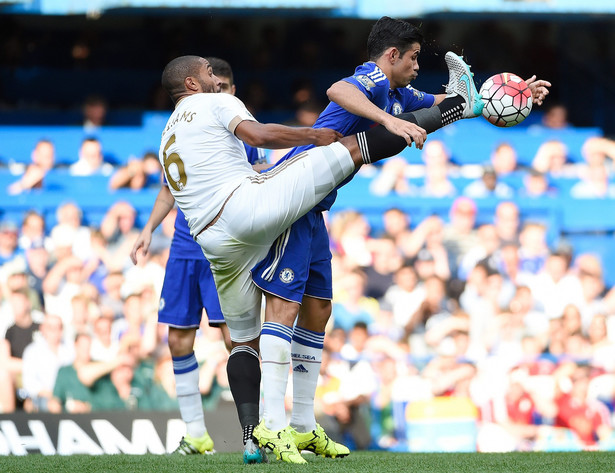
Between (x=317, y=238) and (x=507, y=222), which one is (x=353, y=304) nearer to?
(x=507, y=222)

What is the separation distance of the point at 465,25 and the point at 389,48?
34.9 ft

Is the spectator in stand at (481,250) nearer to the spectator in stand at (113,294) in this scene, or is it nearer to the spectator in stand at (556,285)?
the spectator in stand at (556,285)

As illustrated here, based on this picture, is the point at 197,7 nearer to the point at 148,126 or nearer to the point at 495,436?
the point at 148,126

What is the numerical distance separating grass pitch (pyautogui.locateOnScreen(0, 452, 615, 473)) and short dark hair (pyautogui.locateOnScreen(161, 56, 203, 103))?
81.1 inches

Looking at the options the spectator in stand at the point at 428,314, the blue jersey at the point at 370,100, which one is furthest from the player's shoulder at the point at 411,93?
Result: the spectator in stand at the point at 428,314

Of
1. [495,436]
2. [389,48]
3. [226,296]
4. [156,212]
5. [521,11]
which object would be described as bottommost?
[495,436]

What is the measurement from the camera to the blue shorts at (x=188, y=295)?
6.35 meters

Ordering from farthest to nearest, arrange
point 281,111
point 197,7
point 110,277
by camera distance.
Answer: point 281,111
point 197,7
point 110,277

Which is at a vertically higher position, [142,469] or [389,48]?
[389,48]

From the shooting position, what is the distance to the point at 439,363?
8797mm

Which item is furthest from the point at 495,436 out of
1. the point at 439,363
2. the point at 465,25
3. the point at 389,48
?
the point at 465,25

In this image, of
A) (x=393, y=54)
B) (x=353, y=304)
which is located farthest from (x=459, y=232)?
(x=393, y=54)

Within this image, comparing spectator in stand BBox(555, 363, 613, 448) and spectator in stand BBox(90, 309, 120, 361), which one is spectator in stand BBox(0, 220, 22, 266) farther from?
spectator in stand BBox(555, 363, 613, 448)

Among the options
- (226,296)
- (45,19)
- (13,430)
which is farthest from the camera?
(45,19)
